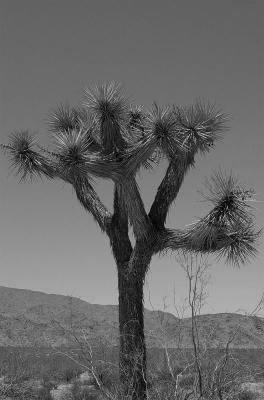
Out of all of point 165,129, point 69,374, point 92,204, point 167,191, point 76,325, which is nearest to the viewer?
point 165,129

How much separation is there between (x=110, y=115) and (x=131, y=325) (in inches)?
161

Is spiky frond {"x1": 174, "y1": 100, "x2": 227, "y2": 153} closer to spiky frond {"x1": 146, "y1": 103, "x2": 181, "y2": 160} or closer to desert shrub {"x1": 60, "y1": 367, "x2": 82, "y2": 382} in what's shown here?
spiky frond {"x1": 146, "y1": 103, "x2": 181, "y2": 160}

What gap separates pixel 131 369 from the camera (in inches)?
361

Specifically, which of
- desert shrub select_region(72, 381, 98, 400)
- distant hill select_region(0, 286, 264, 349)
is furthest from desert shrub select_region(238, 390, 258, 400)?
distant hill select_region(0, 286, 264, 349)

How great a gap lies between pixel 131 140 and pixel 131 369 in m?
4.35

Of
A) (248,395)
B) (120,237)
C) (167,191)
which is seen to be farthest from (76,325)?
(167,191)

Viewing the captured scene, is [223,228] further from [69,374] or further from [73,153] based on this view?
[69,374]

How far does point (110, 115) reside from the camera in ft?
34.0

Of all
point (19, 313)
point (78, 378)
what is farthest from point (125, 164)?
point (19, 313)

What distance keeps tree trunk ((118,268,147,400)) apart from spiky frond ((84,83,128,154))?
8.17 feet

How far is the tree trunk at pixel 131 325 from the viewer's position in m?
9.23

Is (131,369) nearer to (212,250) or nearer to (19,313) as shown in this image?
(212,250)

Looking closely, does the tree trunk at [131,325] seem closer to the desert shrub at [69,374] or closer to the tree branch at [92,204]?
the tree branch at [92,204]

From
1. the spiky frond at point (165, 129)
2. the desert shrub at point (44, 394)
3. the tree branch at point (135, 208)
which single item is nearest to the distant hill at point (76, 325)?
the desert shrub at point (44, 394)
